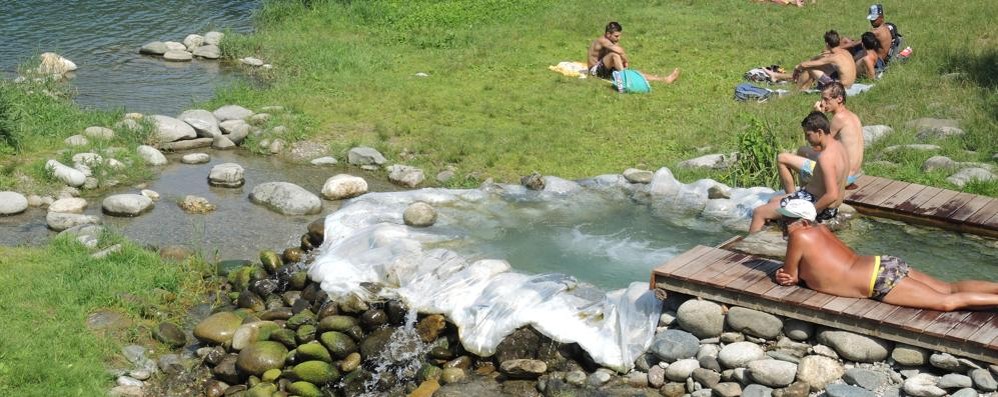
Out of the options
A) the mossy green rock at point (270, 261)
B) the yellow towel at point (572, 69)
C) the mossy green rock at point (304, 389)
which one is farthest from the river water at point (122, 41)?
the mossy green rock at point (304, 389)

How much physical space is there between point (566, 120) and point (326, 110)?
348 centimetres

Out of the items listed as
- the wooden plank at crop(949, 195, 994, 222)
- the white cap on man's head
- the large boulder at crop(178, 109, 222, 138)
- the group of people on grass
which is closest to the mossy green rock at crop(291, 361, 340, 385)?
the group of people on grass

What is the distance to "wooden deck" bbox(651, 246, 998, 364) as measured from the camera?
727 centimetres

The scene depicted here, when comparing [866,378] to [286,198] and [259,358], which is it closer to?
[259,358]

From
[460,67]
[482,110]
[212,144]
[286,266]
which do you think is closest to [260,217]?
[286,266]

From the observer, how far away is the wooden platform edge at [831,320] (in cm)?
720

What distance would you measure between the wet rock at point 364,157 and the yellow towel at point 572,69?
4.65 metres

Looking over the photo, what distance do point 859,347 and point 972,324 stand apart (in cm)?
74

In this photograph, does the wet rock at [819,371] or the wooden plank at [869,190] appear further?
the wooden plank at [869,190]

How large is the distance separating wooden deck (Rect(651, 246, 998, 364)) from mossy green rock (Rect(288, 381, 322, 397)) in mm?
2730

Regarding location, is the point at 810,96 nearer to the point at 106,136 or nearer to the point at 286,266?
the point at 286,266

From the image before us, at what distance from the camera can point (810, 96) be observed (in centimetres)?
1547

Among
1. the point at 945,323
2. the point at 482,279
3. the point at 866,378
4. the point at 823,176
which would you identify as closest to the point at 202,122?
the point at 482,279

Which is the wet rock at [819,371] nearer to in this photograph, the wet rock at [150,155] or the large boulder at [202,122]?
the wet rock at [150,155]
